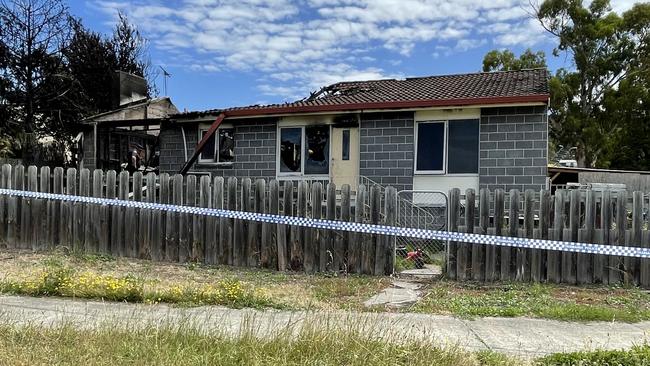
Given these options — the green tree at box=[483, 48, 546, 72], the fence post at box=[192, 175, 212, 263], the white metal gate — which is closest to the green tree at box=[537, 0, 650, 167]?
the green tree at box=[483, 48, 546, 72]

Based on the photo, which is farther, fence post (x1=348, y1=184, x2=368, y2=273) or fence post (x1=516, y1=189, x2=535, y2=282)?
fence post (x1=348, y1=184, x2=368, y2=273)

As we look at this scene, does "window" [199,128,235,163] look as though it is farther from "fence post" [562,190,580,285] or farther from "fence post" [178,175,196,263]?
"fence post" [562,190,580,285]

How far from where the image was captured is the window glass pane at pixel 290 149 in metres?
14.5

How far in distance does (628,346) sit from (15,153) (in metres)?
24.1

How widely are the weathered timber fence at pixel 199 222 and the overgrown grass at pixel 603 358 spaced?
13.5 ft

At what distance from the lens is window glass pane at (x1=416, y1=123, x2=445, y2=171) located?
506 inches

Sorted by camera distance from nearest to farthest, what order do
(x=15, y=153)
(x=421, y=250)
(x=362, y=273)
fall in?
(x=362, y=273), (x=421, y=250), (x=15, y=153)

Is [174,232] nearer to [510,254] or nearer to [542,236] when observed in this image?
[510,254]

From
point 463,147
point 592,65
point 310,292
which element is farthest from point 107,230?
point 592,65

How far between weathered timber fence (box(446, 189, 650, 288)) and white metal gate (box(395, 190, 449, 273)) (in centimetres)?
51

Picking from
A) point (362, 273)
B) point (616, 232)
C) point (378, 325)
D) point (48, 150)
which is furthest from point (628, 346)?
point (48, 150)

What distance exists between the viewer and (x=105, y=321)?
16.8 ft

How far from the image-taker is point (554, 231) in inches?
310

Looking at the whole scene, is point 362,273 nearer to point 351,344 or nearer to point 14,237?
point 351,344
